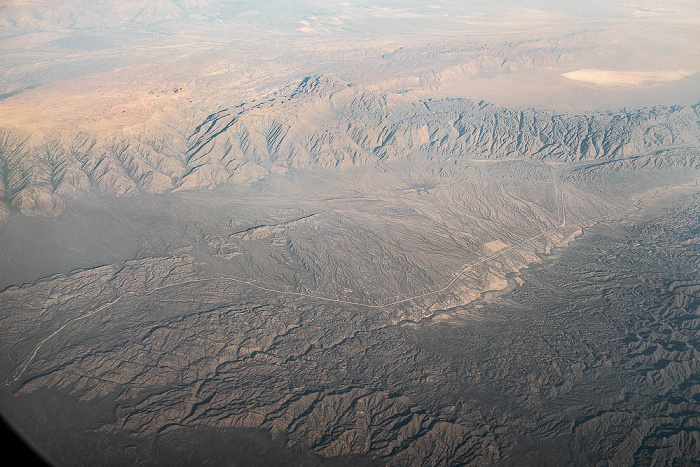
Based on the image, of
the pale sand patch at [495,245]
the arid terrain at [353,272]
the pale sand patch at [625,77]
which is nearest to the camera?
the arid terrain at [353,272]

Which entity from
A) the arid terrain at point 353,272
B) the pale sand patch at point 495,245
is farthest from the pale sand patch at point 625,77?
the pale sand patch at point 495,245

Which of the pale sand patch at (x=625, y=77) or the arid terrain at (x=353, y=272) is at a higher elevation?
the pale sand patch at (x=625, y=77)

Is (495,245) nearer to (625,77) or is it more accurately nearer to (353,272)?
(353,272)

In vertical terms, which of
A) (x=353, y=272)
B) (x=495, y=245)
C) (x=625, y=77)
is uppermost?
(x=625, y=77)

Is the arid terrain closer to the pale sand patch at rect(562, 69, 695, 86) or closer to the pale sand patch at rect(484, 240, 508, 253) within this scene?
the pale sand patch at rect(484, 240, 508, 253)

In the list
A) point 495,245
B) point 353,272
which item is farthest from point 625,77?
point 353,272

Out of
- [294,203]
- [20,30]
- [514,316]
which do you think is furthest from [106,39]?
[514,316]

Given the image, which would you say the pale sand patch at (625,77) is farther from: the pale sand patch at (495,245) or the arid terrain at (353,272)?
the pale sand patch at (495,245)
